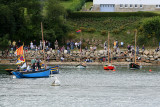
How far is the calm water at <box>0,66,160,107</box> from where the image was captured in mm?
54500

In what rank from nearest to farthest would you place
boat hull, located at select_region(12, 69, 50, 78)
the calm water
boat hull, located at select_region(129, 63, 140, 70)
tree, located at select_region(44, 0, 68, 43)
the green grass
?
1. the calm water
2. boat hull, located at select_region(12, 69, 50, 78)
3. boat hull, located at select_region(129, 63, 140, 70)
4. tree, located at select_region(44, 0, 68, 43)
5. the green grass

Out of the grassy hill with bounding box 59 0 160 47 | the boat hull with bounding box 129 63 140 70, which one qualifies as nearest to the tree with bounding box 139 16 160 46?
the grassy hill with bounding box 59 0 160 47

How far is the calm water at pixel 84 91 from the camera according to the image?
54500 mm

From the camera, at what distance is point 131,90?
63625 mm

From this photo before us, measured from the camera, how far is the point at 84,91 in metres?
62.1

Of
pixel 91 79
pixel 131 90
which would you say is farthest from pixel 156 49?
pixel 131 90

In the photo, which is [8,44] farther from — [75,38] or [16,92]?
[16,92]

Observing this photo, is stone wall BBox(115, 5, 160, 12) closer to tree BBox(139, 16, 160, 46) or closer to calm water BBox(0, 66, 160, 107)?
tree BBox(139, 16, 160, 46)

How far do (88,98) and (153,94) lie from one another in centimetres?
856

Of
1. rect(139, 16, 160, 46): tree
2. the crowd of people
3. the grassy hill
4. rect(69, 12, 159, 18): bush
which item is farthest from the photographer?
rect(69, 12, 159, 18): bush

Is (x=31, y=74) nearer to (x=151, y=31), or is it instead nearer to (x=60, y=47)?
(x=60, y=47)

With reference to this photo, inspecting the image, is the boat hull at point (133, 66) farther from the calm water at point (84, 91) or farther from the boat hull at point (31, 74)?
the boat hull at point (31, 74)

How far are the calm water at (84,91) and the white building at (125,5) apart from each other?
63610 mm

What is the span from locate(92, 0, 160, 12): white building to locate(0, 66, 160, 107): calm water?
209 ft
